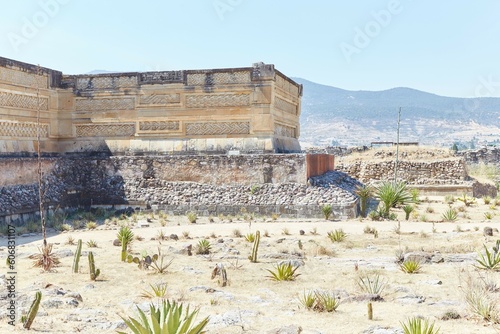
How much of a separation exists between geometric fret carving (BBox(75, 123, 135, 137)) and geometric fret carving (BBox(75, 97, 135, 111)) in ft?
2.08

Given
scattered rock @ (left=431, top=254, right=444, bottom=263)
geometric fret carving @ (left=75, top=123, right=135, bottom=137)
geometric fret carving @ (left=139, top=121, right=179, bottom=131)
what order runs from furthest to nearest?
geometric fret carving @ (left=75, top=123, right=135, bottom=137) → geometric fret carving @ (left=139, top=121, right=179, bottom=131) → scattered rock @ (left=431, top=254, right=444, bottom=263)

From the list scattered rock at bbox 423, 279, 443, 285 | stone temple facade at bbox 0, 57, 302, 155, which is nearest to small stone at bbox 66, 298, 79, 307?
scattered rock at bbox 423, 279, 443, 285

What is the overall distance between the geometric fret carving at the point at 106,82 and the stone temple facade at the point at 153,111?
0.04 metres

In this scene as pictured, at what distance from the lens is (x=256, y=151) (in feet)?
64.8

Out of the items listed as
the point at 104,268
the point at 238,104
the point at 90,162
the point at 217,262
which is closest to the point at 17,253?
the point at 104,268

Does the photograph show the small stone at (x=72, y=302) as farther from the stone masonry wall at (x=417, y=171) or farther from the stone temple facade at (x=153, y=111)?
the stone masonry wall at (x=417, y=171)

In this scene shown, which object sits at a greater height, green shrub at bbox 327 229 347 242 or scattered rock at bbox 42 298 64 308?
green shrub at bbox 327 229 347 242

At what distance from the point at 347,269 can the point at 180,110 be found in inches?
443

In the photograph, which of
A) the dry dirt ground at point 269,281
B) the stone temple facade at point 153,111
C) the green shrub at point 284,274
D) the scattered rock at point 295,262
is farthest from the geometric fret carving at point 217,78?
the green shrub at point 284,274

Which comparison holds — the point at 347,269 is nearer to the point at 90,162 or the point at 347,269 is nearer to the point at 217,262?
the point at 217,262

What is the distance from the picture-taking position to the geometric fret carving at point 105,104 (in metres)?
20.9

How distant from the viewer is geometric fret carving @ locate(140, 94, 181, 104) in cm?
2053

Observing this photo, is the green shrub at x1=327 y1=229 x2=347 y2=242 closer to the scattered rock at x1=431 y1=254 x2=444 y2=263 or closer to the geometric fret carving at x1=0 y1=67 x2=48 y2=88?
the scattered rock at x1=431 y1=254 x2=444 y2=263

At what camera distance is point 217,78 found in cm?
2014
